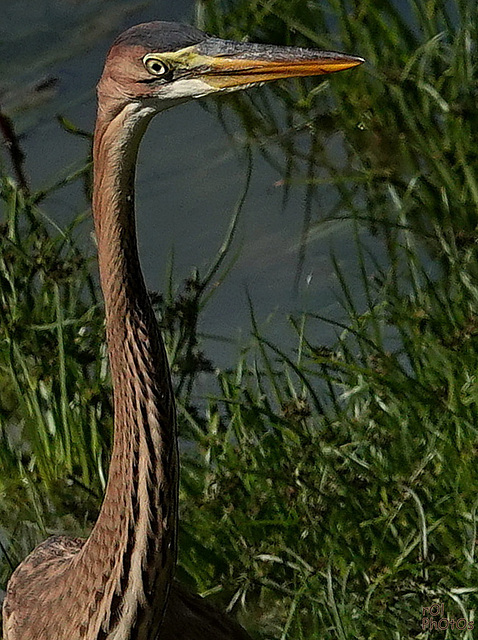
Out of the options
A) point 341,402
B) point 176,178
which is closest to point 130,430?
point 341,402

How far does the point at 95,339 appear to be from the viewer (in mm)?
3350

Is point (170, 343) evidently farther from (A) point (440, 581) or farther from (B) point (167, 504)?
(B) point (167, 504)

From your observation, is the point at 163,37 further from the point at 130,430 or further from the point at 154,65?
the point at 130,430

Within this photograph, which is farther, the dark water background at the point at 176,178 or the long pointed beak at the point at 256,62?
the dark water background at the point at 176,178


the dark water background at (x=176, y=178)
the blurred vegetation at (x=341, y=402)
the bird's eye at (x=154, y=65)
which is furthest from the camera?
the dark water background at (x=176, y=178)

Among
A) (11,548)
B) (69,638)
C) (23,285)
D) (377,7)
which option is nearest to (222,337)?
(23,285)

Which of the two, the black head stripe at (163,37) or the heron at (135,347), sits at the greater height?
the black head stripe at (163,37)

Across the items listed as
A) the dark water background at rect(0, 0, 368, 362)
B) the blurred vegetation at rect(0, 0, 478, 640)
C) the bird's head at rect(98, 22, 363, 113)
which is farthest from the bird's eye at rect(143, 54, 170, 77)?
the dark water background at rect(0, 0, 368, 362)

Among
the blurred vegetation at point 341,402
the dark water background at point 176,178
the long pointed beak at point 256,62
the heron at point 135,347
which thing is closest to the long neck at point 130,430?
the heron at point 135,347

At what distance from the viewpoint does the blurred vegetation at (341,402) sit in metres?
2.79

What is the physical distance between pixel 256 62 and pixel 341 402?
4.79ft

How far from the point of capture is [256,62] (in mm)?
1947

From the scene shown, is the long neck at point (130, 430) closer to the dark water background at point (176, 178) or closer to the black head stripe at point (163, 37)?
the black head stripe at point (163, 37)

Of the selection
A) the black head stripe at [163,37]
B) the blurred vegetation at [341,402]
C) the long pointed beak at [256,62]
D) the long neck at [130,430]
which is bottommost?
the blurred vegetation at [341,402]
